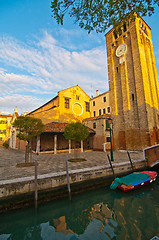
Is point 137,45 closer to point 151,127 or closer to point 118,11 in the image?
point 151,127

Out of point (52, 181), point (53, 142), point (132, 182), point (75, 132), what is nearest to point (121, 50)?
point (75, 132)

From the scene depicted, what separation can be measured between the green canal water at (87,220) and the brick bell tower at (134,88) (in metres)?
13.8

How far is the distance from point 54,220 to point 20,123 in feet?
26.6

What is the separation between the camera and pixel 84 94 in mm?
27094

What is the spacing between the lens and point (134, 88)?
2044cm

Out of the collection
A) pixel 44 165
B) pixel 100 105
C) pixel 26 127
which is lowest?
pixel 44 165

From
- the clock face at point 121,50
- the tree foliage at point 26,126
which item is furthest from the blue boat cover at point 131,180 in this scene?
the clock face at point 121,50

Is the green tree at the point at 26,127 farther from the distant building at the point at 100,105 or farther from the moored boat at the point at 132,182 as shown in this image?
the distant building at the point at 100,105

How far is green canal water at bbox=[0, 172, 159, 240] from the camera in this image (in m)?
4.13

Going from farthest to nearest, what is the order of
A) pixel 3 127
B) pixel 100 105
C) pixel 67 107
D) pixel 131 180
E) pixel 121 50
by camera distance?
pixel 3 127 → pixel 100 105 → pixel 67 107 → pixel 121 50 → pixel 131 180

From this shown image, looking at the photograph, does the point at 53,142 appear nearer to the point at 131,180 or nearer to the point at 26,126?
the point at 26,126

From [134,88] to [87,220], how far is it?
21.0 metres

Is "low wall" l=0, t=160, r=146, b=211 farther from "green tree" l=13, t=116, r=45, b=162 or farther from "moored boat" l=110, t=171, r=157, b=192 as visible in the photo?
"green tree" l=13, t=116, r=45, b=162

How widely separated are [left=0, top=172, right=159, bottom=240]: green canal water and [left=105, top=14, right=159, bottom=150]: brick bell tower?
13.8m
